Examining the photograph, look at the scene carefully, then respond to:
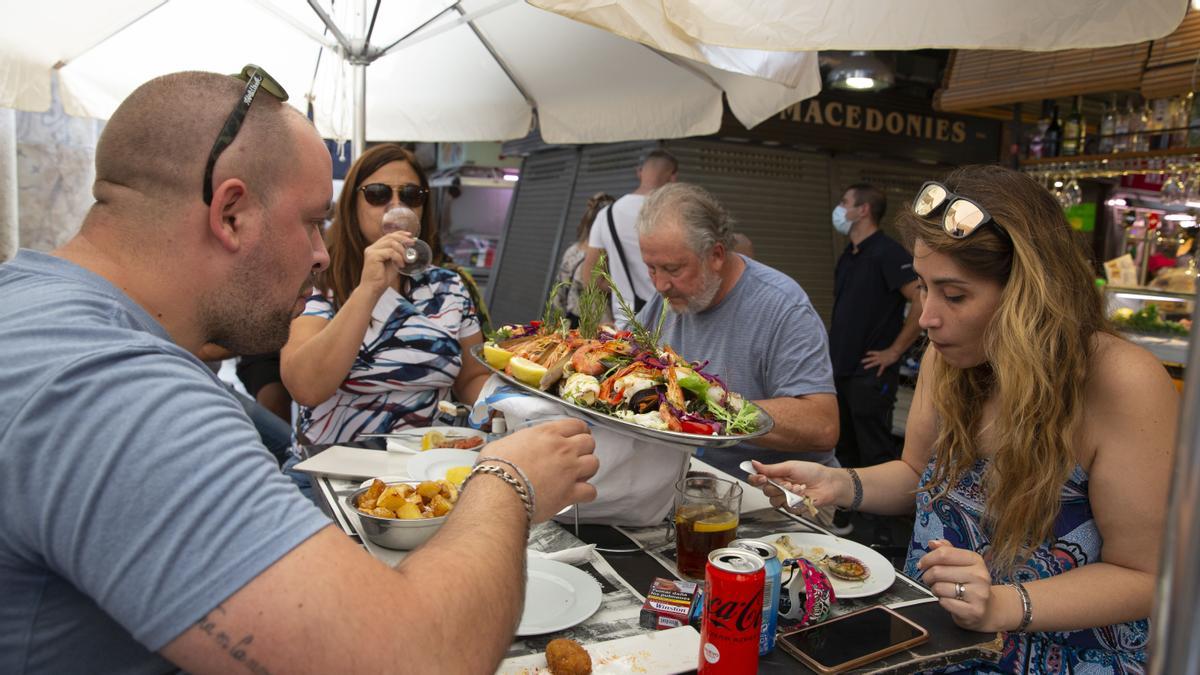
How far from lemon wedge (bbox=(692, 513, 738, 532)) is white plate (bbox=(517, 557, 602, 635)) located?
10.0 inches

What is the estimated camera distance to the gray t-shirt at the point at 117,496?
0.87 metres

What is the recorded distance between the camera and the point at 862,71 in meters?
6.38

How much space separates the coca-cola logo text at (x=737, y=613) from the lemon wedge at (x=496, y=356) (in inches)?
48.9

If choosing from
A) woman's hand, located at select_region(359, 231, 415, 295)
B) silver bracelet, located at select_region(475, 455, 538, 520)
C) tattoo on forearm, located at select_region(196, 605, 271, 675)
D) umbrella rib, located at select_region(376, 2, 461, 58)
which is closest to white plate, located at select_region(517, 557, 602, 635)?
silver bracelet, located at select_region(475, 455, 538, 520)

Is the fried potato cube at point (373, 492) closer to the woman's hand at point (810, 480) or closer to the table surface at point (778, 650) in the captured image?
the table surface at point (778, 650)

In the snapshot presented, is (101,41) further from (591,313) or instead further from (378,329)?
(591,313)

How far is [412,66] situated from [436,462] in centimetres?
347

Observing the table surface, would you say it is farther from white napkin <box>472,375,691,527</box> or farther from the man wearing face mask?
the man wearing face mask

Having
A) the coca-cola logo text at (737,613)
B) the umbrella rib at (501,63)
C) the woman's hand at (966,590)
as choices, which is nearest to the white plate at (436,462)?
the coca-cola logo text at (737,613)

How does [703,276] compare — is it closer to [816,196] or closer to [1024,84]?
[1024,84]

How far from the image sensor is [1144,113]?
6.14 m

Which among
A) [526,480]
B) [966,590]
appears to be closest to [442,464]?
[526,480]

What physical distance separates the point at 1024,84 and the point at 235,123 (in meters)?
6.30

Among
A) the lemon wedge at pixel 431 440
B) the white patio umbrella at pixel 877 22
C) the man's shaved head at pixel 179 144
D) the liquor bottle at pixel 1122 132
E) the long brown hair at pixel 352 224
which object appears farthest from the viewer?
the liquor bottle at pixel 1122 132
